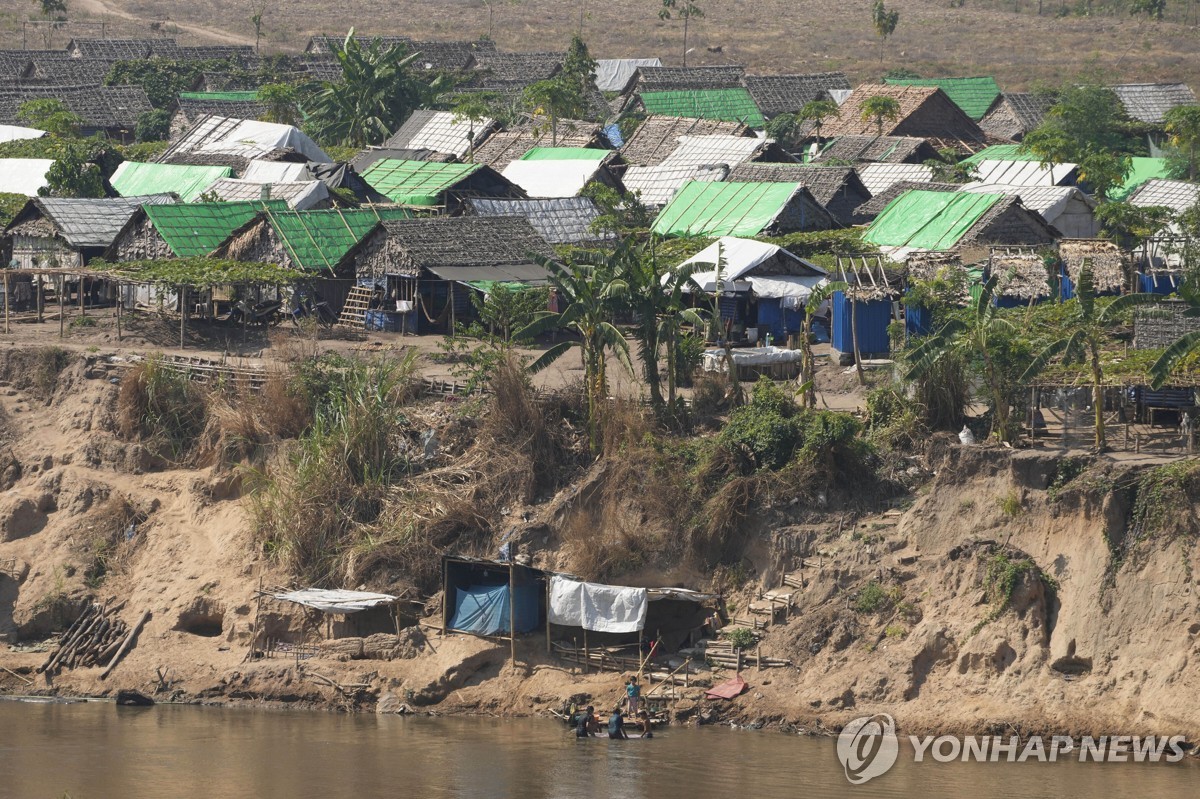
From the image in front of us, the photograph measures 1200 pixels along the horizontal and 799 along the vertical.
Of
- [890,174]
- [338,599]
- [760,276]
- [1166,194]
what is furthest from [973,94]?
[338,599]

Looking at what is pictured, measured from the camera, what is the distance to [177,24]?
8581 centimetres

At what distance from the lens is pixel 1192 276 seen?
25.6 m

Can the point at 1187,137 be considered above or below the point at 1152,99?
below

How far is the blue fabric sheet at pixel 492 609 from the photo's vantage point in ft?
76.2

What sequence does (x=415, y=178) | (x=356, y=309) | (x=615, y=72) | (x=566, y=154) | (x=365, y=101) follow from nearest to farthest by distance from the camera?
(x=356, y=309), (x=415, y=178), (x=566, y=154), (x=365, y=101), (x=615, y=72)

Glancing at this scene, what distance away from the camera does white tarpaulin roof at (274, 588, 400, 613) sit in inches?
922

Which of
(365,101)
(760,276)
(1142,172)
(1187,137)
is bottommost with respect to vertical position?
(760,276)

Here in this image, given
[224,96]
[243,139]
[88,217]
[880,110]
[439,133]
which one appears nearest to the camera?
[88,217]

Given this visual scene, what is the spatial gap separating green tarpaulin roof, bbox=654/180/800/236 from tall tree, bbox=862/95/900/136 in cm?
1362

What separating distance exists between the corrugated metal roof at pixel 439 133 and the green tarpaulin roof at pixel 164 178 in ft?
29.0

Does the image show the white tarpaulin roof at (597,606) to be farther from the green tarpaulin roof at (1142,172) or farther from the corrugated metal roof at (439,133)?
the corrugated metal roof at (439,133)

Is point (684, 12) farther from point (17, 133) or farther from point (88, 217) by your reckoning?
point (88, 217)

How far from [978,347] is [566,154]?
25.0 metres

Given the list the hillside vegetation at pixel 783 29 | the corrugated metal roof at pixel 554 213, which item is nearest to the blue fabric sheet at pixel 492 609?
the corrugated metal roof at pixel 554 213
